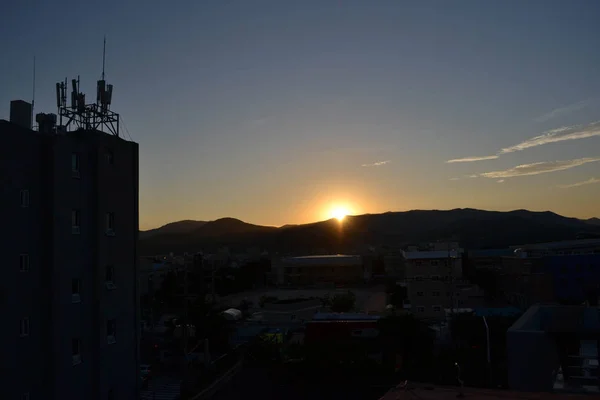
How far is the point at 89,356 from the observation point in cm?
1064

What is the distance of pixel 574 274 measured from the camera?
32.0 metres

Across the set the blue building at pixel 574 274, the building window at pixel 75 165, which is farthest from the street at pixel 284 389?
the blue building at pixel 574 274

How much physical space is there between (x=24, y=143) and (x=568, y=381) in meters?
9.39

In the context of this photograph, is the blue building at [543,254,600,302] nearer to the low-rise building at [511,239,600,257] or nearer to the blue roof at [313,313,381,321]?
the low-rise building at [511,239,600,257]

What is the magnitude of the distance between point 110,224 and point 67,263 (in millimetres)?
1588

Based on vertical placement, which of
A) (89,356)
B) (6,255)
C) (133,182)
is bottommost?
(89,356)

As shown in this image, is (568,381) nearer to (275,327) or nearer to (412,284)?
(275,327)

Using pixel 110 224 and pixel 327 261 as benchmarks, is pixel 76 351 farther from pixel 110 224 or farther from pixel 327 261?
pixel 327 261

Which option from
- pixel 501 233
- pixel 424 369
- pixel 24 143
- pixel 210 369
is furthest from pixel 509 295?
pixel 501 233

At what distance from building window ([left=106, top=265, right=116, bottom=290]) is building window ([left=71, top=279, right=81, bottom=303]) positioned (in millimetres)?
765

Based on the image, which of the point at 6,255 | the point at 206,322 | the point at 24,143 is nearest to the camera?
the point at 6,255

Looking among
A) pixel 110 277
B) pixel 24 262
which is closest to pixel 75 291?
pixel 110 277

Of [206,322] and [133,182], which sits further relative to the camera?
[206,322]

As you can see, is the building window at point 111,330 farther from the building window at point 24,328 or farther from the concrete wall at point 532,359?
the concrete wall at point 532,359
